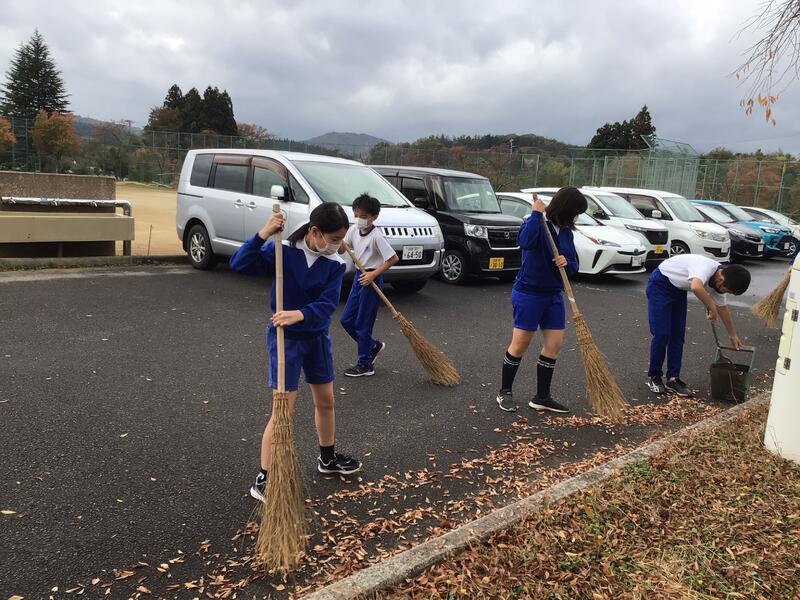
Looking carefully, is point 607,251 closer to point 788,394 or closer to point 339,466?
point 788,394

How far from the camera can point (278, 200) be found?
8.59 metres

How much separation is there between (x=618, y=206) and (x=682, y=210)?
2.63 meters

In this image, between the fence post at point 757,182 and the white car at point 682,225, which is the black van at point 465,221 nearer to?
the white car at point 682,225

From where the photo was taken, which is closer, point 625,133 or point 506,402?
point 506,402

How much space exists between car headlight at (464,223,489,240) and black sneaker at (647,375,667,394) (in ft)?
16.4

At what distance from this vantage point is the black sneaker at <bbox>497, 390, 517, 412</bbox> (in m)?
4.90

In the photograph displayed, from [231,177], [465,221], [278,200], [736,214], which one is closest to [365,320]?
[278,200]

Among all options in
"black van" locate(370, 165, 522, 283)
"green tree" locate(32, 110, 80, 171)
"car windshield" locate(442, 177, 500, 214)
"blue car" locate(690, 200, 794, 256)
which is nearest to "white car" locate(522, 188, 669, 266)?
"car windshield" locate(442, 177, 500, 214)

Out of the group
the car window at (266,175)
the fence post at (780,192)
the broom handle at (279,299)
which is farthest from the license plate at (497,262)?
the fence post at (780,192)

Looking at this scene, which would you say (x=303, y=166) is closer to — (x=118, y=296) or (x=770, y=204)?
(x=118, y=296)

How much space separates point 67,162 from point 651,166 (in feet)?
104

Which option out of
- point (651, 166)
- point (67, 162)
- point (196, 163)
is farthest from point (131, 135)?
point (196, 163)

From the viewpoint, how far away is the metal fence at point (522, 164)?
90.0 ft

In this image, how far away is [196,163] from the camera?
10.3 meters
